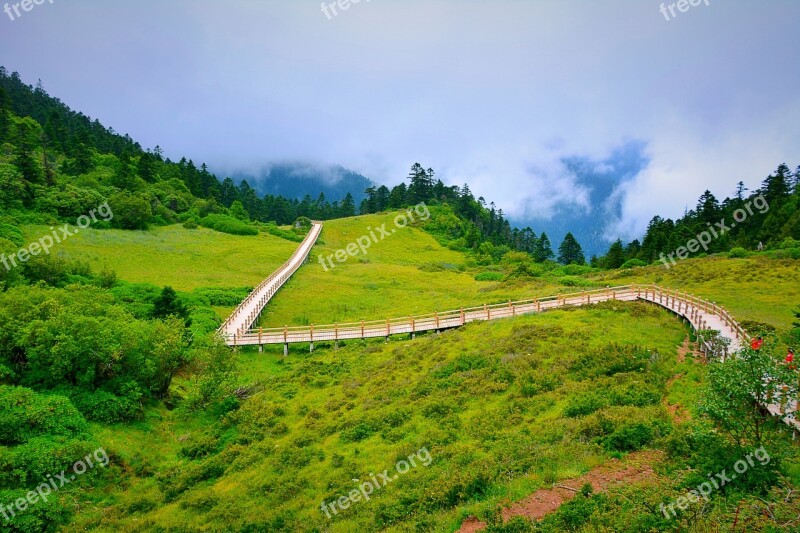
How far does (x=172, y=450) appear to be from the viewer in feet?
60.5

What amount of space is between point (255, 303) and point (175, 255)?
2322 cm

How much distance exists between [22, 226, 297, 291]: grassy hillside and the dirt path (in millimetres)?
40884

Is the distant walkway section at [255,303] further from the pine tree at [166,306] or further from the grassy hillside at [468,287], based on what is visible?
the pine tree at [166,306]

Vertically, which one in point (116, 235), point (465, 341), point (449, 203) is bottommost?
point (465, 341)

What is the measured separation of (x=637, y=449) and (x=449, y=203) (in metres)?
118

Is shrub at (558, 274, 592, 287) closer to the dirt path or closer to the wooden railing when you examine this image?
the wooden railing

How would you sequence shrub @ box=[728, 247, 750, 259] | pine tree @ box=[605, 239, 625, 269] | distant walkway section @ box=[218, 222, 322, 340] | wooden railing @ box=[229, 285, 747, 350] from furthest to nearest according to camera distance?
1. pine tree @ box=[605, 239, 625, 269]
2. shrub @ box=[728, 247, 750, 259]
3. distant walkway section @ box=[218, 222, 322, 340]
4. wooden railing @ box=[229, 285, 747, 350]

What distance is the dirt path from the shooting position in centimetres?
1017

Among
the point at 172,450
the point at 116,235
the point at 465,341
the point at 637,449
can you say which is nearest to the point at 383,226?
the point at 116,235

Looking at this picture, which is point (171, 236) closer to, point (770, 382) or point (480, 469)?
point (480, 469)

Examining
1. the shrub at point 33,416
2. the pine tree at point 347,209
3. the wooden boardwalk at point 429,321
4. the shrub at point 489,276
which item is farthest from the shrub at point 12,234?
the pine tree at point 347,209

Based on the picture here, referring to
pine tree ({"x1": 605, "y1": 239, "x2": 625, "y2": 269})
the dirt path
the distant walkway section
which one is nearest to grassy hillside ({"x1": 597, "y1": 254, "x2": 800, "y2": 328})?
the dirt path

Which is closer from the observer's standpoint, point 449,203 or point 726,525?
point 726,525

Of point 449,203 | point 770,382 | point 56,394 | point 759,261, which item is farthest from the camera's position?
point 449,203
